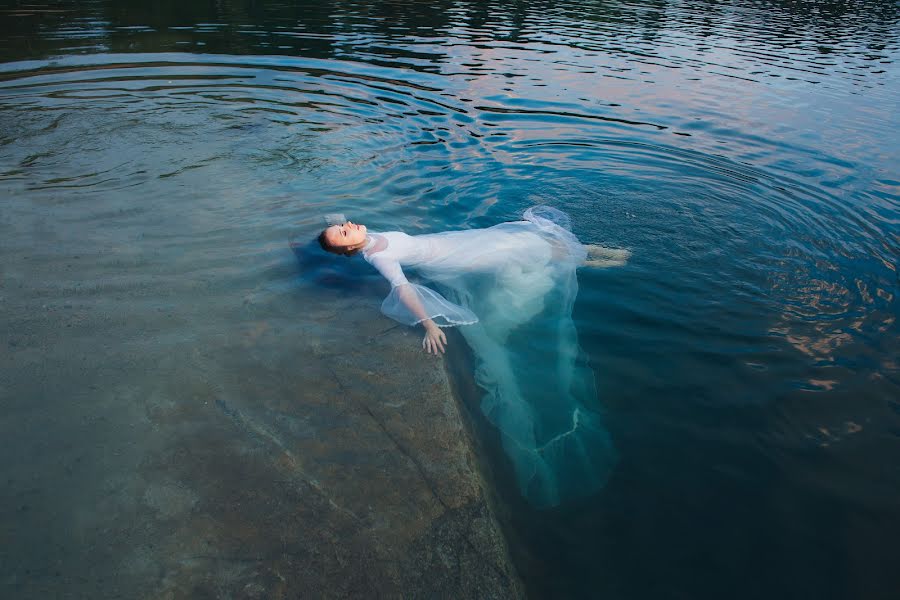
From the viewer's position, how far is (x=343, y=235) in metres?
5.35

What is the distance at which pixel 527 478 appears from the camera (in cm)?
348

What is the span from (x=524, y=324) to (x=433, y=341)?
90cm

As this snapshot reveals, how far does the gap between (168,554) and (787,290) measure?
553 cm

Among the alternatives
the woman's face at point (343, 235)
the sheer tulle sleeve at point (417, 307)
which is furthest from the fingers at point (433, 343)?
the woman's face at point (343, 235)

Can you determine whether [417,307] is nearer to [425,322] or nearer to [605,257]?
[425,322]

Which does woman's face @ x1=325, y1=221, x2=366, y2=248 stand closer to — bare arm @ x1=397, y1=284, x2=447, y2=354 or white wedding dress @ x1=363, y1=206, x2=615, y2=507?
white wedding dress @ x1=363, y1=206, x2=615, y2=507

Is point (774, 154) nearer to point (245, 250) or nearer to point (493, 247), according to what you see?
point (493, 247)

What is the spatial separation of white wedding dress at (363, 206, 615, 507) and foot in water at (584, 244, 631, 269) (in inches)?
6.3

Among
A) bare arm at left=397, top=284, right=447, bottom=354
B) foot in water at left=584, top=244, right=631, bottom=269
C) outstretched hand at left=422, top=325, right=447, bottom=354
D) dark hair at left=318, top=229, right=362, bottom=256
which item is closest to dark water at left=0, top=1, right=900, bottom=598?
foot in water at left=584, top=244, right=631, bottom=269

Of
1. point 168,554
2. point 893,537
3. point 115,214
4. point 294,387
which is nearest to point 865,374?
point 893,537

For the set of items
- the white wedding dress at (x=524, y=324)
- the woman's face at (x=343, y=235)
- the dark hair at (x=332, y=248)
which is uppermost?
the woman's face at (x=343, y=235)

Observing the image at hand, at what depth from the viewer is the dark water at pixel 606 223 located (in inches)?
127

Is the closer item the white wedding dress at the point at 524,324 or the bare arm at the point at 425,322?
the white wedding dress at the point at 524,324

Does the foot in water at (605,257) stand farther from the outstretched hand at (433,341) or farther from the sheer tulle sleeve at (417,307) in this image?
the outstretched hand at (433,341)
